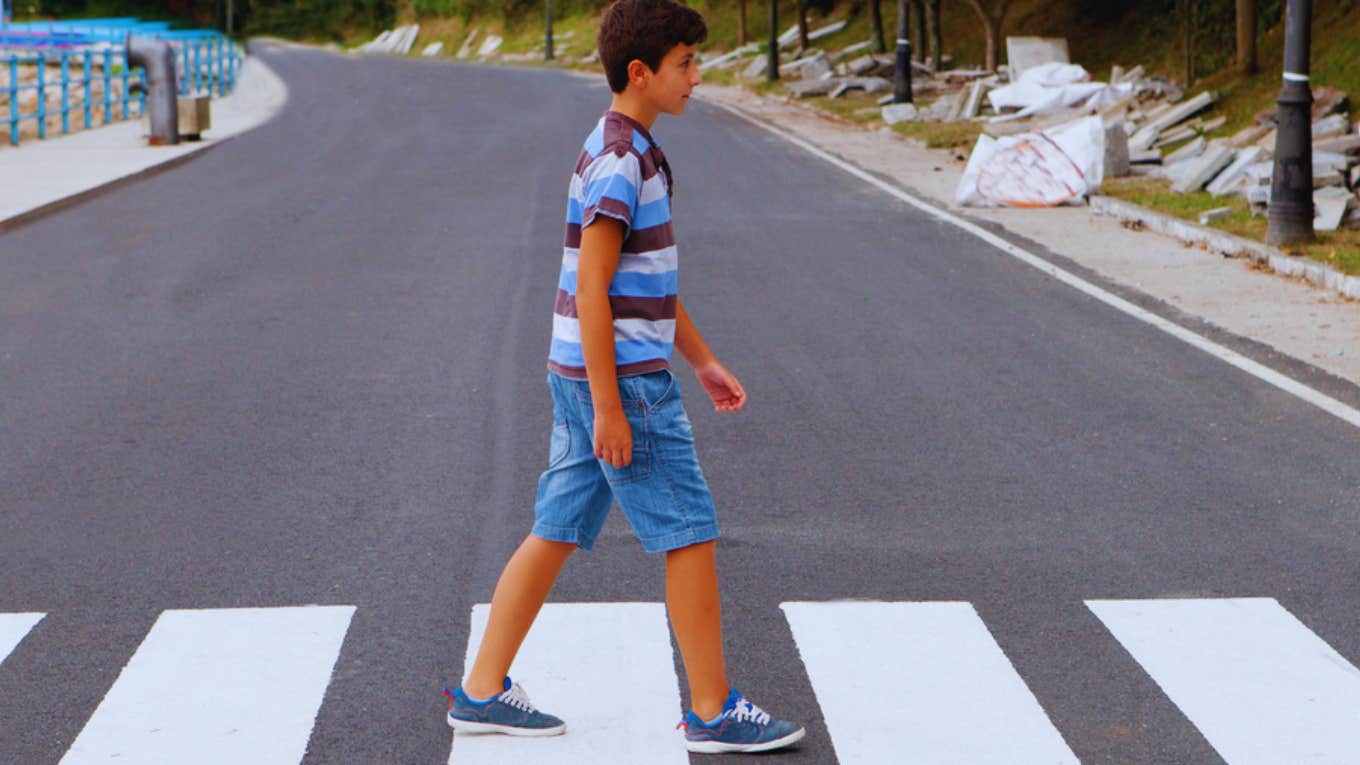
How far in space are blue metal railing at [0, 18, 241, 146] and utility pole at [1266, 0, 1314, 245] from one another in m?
16.4

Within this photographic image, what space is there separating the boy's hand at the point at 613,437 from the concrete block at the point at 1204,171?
Result: 14.5m

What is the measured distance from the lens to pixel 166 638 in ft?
16.4

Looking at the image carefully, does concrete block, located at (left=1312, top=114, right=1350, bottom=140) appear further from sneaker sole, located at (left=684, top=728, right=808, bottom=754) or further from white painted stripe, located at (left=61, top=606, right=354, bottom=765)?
sneaker sole, located at (left=684, top=728, right=808, bottom=754)

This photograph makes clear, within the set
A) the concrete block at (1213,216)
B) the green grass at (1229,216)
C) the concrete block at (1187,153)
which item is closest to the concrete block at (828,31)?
the concrete block at (1187,153)

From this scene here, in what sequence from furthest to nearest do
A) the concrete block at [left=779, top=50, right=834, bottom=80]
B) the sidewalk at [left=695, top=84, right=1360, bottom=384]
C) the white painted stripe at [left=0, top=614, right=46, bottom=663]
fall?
the concrete block at [left=779, top=50, right=834, bottom=80]
the sidewalk at [left=695, top=84, right=1360, bottom=384]
the white painted stripe at [left=0, top=614, right=46, bottom=663]

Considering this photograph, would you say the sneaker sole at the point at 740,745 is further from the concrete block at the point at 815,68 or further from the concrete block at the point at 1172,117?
the concrete block at the point at 815,68

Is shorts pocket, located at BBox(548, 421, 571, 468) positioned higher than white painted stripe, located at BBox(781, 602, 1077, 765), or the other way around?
shorts pocket, located at BBox(548, 421, 571, 468)

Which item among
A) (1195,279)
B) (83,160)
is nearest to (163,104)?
(83,160)

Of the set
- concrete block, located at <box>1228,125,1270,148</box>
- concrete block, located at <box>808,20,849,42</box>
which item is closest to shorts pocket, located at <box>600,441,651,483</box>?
concrete block, located at <box>1228,125,1270,148</box>

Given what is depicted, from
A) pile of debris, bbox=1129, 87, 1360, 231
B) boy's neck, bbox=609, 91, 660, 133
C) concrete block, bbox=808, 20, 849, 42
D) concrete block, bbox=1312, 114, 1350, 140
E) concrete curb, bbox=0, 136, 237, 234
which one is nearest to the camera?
boy's neck, bbox=609, 91, 660, 133

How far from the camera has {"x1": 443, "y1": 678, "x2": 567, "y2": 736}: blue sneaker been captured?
4.23 meters

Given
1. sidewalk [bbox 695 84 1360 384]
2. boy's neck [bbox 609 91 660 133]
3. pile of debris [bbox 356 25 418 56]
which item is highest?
pile of debris [bbox 356 25 418 56]

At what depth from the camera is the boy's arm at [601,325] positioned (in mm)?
3857

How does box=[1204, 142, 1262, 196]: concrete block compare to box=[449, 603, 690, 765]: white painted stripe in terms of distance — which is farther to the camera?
box=[1204, 142, 1262, 196]: concrete block
